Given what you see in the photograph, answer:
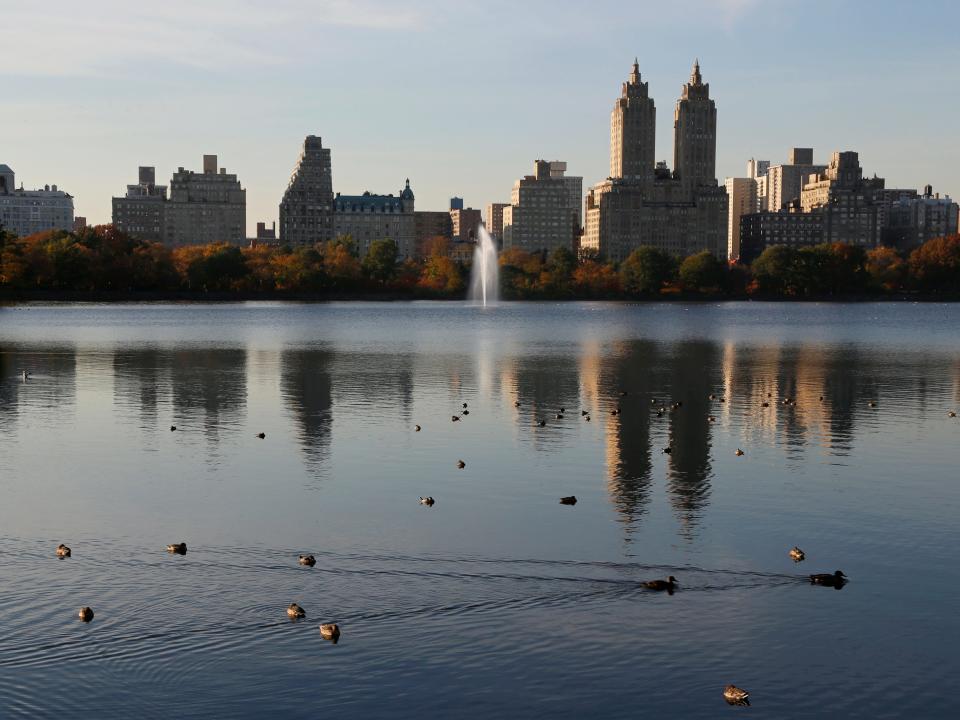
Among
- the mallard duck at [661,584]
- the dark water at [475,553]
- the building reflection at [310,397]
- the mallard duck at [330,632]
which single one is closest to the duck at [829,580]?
the dark water at [475,553]

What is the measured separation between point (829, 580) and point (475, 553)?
7.69m

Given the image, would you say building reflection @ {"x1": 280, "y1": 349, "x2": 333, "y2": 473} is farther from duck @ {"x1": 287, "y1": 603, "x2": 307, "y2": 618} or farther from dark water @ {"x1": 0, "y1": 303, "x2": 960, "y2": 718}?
duck @ {"x1": 287, "y1": 603, "x2": 307, "y2": 618}

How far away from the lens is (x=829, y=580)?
2469cm

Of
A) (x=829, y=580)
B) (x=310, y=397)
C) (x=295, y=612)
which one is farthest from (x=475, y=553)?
(x=310, y=397)

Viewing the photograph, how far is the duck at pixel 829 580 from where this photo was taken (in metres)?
24.6

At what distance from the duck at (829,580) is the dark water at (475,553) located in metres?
0.40

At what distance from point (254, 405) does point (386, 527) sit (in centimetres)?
2689

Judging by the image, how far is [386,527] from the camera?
1160 inches

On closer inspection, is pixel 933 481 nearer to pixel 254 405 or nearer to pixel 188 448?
pixel 188 448

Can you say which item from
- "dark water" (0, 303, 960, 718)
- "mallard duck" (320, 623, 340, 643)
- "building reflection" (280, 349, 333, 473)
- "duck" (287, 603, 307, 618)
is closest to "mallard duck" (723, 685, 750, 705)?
"dark water" (0, 303, 960, 718)

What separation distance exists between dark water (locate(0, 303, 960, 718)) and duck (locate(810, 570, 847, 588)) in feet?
1.30

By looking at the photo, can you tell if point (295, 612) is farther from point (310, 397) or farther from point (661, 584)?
point (310, 397)

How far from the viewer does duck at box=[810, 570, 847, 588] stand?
24641 mm

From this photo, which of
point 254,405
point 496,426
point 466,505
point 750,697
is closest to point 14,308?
point 254,405
